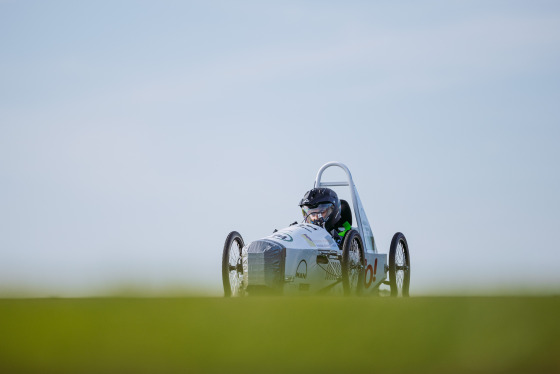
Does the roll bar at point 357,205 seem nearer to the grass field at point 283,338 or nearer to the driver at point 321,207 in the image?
the driver at point 321,207

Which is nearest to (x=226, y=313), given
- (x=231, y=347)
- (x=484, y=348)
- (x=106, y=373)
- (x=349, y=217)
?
(x=231, y=347)

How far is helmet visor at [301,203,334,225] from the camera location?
13172mm

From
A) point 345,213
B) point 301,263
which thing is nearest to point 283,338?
point 301,263

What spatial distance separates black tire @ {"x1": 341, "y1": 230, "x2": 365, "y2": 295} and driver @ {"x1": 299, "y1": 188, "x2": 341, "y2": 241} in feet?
3.78

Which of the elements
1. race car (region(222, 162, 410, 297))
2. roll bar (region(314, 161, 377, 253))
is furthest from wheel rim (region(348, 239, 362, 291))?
roll bar (region(314, 161, 377, 253))

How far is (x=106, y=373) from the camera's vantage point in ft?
7.30

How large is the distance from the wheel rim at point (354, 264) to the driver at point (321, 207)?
1.13m

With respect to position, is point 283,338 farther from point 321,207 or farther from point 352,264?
point 321,207

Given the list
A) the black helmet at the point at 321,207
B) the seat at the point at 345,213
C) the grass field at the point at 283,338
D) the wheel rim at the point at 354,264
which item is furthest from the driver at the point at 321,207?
the grass field at the point at 283,338

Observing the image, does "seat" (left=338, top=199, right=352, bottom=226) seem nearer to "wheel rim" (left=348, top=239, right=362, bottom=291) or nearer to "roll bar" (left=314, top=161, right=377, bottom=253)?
"roll bar" (left=314, top=161, right=377, bottom=253)

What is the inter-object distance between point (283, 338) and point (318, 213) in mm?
10822

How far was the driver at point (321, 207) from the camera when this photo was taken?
13.2 metres

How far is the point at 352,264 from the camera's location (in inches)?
466

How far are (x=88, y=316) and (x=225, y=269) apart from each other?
8908 mm
